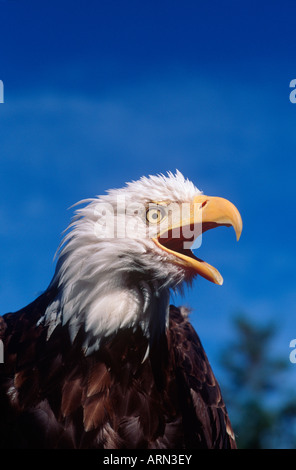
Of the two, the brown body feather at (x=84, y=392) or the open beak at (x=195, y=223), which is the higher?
the open beak at (x=195, y=223)

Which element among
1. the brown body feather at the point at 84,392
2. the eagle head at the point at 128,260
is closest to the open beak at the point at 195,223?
the eagle head at the point at 128,260

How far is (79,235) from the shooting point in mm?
3309

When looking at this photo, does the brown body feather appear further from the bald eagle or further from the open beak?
the open beak

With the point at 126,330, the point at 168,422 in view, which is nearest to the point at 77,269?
the point at 126,330

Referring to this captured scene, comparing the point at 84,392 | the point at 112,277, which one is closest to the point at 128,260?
the point at 112,277

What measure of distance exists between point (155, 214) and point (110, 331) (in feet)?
2.87

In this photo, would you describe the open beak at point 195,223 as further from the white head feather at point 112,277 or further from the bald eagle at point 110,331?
the white head feather at point 112,277

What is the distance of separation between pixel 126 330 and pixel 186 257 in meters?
0.65

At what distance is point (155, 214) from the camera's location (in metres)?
3.39

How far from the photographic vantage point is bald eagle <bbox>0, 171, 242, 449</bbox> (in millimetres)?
3135

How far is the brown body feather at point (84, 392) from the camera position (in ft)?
10.2
